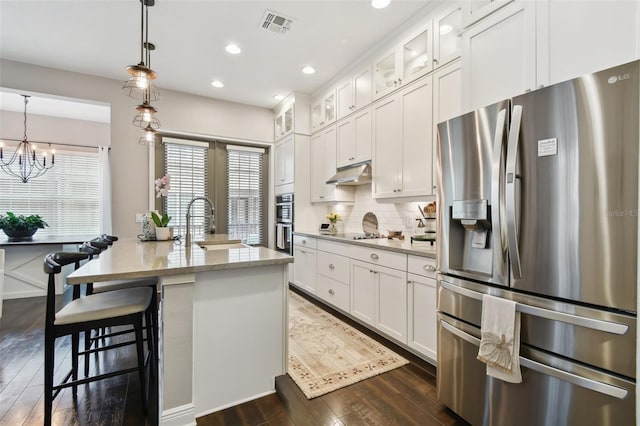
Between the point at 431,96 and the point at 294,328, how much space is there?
2605mm

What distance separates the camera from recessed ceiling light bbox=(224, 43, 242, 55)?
10.6ft

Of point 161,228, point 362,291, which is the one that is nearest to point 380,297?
point 362,291

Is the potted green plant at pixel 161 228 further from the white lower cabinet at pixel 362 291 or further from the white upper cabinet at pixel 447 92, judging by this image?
the white upper cabinet at pixel 447 92

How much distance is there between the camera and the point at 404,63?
2.93 m

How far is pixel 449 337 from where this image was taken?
1.69 meters

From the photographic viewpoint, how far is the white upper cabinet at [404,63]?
268cm

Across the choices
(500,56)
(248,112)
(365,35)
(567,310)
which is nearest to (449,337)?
(567,310)

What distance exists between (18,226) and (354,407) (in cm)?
525

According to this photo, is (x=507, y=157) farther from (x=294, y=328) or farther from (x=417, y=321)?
(x=294, y=328)

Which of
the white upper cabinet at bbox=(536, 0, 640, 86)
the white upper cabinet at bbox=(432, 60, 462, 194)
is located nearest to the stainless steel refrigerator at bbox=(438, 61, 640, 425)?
the white upper cabinet at bbox=(536, 0, 640, 86)

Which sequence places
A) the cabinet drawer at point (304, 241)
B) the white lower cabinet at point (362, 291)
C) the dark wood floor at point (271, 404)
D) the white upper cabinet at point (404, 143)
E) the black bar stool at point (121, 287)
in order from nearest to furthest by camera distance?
the dark wood floor at point (271, 404) → the black bar stool at point (121, 287) → the white upper cabinet at point (404, 143) → the white lower cabinet at point (362, 291) → the cabinet drawer at point (304, 241)

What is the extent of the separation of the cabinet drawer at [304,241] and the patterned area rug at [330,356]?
1.00 m

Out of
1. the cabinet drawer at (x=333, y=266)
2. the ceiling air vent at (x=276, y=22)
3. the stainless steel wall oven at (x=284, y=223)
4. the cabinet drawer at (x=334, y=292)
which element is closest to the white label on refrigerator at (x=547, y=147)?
the cabinet drawer at (x=333, y=266)

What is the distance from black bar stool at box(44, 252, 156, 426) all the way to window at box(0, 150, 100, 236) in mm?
4689
